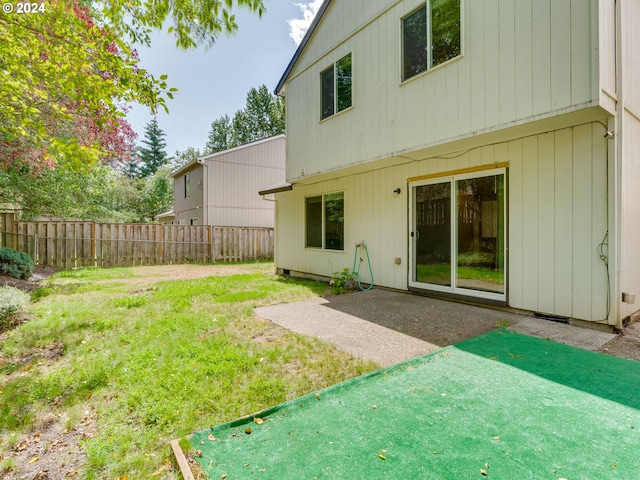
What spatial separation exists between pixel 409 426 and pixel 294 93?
8.39 m

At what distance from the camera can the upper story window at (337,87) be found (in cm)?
690

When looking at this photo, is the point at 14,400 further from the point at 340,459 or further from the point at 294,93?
the point at 294,93

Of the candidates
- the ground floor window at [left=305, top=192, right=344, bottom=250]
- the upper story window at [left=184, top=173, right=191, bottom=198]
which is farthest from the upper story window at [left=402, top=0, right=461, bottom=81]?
the upper story window at [left=184, top=173, right=191, bottom=198]

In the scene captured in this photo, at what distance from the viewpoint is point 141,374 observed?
2.94 meters

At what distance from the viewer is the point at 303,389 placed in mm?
2646

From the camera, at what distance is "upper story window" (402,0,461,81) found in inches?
195

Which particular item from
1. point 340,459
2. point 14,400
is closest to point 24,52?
point 14,400

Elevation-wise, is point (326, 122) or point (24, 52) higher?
point (326, 122)

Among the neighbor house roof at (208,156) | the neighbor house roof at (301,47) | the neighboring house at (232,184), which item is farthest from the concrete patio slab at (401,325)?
the neighbor house roof at (208,156)

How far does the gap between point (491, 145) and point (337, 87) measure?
3712mm

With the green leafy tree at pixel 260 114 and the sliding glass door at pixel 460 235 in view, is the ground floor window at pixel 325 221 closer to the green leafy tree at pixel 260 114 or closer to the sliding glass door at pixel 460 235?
the sliding glass door at pixel 460 235

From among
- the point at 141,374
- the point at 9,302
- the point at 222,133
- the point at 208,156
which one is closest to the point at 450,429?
the point at 141,374

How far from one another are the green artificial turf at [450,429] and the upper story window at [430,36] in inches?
181

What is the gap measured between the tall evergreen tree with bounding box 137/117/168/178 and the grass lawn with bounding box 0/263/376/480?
123ft
